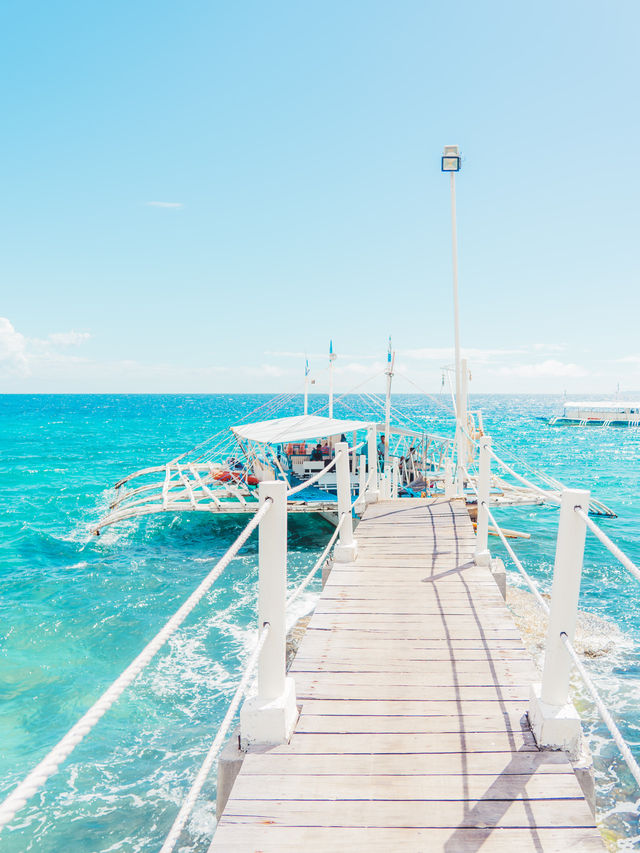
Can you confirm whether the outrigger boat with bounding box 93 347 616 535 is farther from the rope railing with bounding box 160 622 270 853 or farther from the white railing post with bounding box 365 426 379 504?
the rope railing with bounding box 160 622 270 853

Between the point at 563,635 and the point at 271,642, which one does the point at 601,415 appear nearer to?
the point at 563,635

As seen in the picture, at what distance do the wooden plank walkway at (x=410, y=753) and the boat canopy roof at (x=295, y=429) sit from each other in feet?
33.5

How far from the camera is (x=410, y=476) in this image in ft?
70.9

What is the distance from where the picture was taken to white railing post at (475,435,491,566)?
572 cm

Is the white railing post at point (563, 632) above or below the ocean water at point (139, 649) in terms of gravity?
above

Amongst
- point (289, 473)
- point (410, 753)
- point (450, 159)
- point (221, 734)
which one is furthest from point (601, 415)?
point (221, 734)

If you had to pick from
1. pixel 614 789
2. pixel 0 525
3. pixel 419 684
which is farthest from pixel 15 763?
pixel 0 525

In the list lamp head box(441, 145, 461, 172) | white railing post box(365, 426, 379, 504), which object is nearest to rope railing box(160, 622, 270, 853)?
white railing post box(365, 426, 379, 504)

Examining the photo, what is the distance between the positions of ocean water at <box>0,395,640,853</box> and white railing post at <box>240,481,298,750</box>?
3525mm

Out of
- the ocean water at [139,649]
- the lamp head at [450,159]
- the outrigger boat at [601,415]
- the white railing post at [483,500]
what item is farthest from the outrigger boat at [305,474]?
the outrigger boat at [601,415]

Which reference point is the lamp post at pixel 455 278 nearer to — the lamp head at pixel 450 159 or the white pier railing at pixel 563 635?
the lamp head at pixel 450 159

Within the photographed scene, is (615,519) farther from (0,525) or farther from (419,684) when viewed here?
(0,525)

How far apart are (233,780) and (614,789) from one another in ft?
17.7

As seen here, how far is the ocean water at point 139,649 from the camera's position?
583 centimetres
